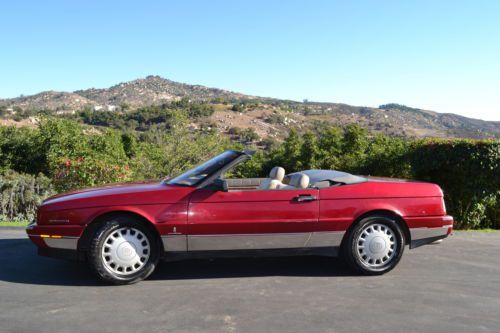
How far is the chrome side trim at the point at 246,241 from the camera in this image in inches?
186

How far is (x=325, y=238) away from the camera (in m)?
4.96

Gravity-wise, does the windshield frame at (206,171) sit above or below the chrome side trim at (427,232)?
above

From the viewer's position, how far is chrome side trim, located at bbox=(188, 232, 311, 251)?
186 inches

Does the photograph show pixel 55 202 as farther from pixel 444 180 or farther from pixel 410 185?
pixel 444 180

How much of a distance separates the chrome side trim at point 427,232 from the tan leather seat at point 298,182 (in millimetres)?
1339

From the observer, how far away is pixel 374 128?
7050 cm

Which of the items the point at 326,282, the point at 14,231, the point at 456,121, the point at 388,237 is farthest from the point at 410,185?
the point at 456,121

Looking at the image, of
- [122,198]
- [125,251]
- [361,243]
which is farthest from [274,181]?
[125,251]

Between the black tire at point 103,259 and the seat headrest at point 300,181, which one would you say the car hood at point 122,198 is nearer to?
the black tire at point 103,259

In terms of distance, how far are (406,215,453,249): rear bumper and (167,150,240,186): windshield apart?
216 cm

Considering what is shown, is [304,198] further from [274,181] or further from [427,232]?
[427,232]

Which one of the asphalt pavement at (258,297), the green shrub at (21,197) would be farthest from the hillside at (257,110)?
the asphalt pavement at (258,297)

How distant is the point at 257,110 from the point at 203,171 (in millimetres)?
81573

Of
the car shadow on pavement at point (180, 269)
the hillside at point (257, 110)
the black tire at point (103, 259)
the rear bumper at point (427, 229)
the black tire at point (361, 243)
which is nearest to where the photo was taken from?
the black tire at point (103, 259)
